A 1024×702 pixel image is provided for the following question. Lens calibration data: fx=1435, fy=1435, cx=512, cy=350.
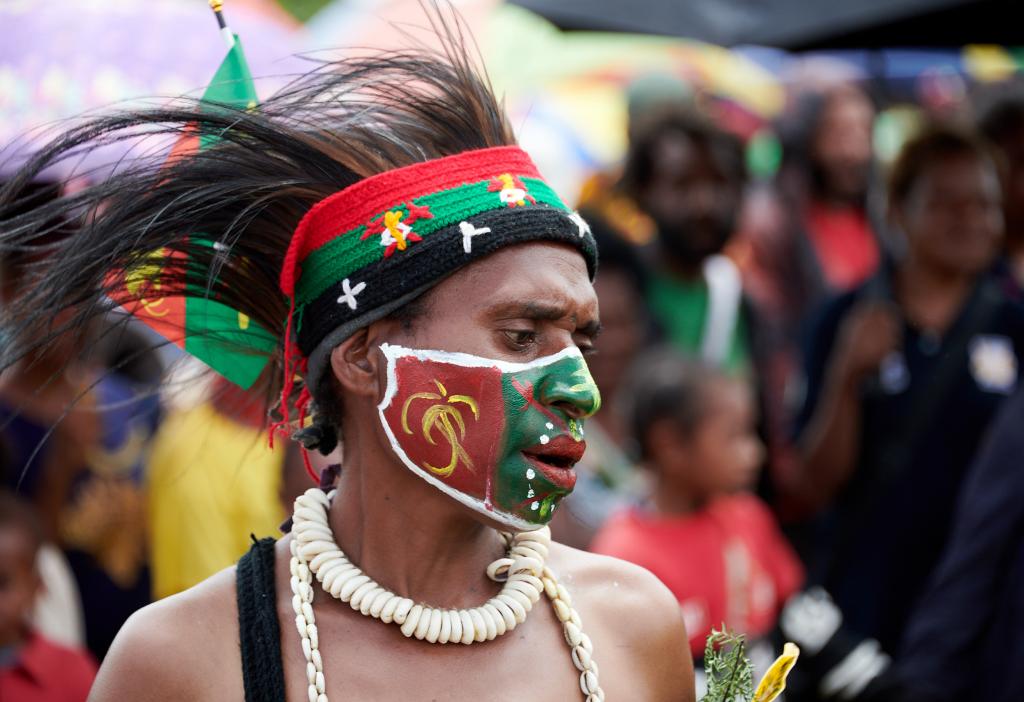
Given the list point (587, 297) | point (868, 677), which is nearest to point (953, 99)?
point (868, 677)

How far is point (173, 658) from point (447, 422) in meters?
0.61

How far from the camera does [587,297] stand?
258 cm

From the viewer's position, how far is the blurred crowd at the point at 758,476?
4.04 m

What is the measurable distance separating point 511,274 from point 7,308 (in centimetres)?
95

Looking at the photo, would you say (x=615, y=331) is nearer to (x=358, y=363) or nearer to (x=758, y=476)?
(x=758, y=476)

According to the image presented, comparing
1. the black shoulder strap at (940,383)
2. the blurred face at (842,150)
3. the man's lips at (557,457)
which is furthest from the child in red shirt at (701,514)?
the blurred face at (842,150)

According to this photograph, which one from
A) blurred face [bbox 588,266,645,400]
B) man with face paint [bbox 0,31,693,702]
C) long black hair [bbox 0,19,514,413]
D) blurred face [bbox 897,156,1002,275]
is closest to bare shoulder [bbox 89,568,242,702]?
man with face paint [bbox 0,31,693,702]

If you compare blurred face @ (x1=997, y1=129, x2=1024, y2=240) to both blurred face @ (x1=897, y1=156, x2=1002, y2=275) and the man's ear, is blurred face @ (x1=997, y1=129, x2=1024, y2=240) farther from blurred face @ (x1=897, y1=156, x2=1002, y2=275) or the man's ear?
the man's ear

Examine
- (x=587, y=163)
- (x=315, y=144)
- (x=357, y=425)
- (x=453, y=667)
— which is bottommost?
(x=587, y=163)

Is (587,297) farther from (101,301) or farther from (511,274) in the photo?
(101,301)

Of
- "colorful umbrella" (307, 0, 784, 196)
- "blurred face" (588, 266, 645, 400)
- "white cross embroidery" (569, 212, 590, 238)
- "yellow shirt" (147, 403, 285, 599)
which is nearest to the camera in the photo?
"white cross embroidery" (569, 212, 590, 238)

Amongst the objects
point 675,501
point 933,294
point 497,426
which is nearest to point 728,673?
point 497,426

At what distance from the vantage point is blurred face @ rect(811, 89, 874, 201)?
22.6 feet

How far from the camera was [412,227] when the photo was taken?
8.30ft
